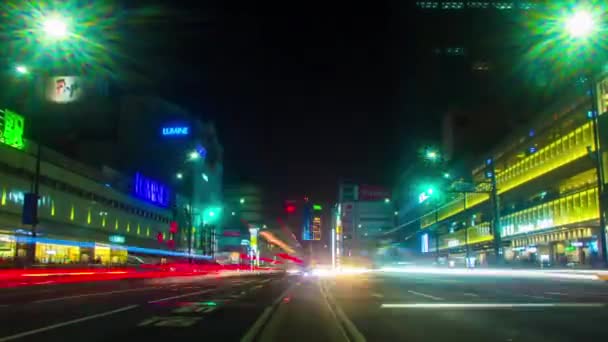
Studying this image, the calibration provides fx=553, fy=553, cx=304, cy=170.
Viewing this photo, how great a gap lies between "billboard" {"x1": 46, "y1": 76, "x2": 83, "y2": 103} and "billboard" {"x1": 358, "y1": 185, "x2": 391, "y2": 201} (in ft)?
359

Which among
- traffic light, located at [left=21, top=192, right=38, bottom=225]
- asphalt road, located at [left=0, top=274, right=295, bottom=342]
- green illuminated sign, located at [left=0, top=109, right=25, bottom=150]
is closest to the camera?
asphalt road, located at [left=0, top=274, right=295, bottom=342]

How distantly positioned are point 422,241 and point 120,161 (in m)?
68.3

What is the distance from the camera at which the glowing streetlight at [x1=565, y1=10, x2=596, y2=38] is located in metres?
20.9

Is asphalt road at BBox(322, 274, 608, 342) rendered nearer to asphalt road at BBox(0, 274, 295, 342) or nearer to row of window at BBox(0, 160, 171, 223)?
asphalt road at BBox(0, 274, 295, 342)

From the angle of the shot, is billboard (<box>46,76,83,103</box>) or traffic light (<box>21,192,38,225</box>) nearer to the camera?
traffic light (<box>21,192,38,225</box>)

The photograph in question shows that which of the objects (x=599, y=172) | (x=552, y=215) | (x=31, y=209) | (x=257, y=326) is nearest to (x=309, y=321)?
(x=257, y=326)

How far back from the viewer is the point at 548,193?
58.3 meters

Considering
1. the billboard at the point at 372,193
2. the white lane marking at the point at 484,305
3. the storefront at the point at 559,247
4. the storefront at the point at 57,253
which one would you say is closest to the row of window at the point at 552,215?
the storefront at the point at 559,247

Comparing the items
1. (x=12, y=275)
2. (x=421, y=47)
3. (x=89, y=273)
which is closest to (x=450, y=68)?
(x=421, y=47)

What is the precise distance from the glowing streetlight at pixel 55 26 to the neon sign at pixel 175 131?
98547 millimetres

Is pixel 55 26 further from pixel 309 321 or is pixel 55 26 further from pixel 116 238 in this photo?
pixel 116 238

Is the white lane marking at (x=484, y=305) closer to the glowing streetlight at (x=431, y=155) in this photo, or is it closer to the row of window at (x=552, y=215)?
the glowing streetlight at (x=431, y=155)

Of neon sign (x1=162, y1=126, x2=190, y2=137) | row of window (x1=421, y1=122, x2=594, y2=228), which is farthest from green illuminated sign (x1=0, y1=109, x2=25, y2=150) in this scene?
neon sign (x1=162, y1=126, x2=190, y2=137)

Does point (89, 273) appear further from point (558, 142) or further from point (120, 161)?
point (120, 161)
